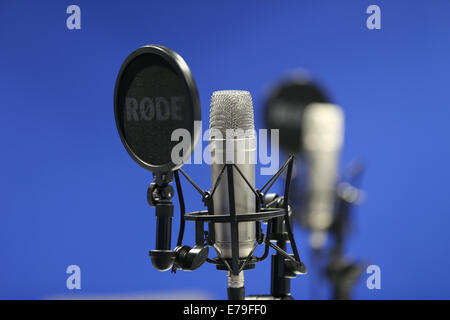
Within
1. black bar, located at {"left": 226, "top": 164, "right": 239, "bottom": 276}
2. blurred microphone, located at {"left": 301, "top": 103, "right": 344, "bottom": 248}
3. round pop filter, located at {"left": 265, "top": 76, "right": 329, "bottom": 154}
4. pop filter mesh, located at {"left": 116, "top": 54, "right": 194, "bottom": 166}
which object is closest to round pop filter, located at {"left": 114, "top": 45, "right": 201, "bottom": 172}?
pop filter mesh, located at {"left": 116, "top": 54, "right": 194, "bottom": 166}

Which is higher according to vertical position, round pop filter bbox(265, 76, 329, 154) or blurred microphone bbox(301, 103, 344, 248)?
round pop filter bbox(265, 76, 329, 154)

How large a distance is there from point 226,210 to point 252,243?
101 millimetres

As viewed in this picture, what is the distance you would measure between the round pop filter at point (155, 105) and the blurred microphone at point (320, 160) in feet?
5.28

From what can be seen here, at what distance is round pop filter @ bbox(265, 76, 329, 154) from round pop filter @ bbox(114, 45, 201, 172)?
5.76ft

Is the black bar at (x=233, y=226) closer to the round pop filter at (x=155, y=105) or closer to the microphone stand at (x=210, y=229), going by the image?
the microphone stand at (x=210, y=229)

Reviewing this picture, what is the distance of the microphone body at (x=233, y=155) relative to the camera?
4.16 feet

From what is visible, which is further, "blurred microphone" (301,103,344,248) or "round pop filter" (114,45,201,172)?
"blurred microphone" (301,103,344,248)

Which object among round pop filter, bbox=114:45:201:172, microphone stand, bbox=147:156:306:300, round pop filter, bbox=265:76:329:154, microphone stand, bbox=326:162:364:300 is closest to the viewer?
round pop filter, bbox=114:45:201:172

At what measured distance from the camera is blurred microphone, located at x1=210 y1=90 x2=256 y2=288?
1268mm

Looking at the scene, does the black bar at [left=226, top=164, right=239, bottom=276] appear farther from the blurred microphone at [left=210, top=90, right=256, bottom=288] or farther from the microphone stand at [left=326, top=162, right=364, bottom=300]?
the microphone stand at [left=326, top=162, right=364, bottom=300]

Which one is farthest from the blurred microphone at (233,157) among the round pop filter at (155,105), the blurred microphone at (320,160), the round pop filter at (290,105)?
the round pop filter at (290,105)

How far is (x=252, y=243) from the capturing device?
131 centimetres

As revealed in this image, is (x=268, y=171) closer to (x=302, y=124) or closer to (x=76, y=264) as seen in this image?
(x=302, y=124)
